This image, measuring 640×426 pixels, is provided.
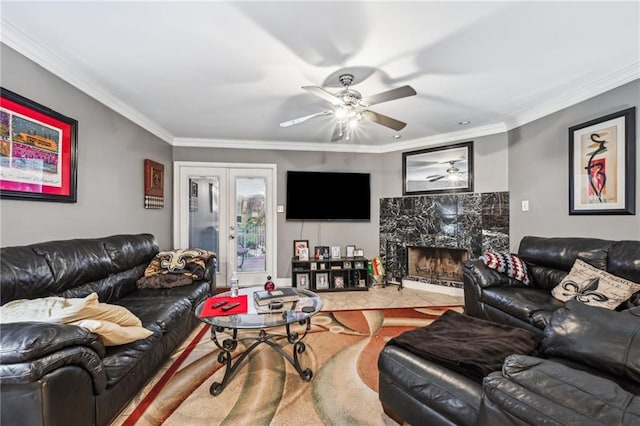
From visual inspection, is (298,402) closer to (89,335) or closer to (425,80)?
(89,335)

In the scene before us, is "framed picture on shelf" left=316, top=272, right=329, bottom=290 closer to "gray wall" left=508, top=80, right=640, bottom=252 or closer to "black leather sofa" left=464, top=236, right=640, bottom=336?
"black leather sofa" left=464, top=236, right=640, bottom=336

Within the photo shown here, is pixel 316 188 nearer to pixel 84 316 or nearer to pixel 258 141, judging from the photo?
pixel 258 141

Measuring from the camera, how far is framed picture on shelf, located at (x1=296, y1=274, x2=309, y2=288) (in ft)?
14.6

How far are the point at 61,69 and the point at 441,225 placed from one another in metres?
4.73

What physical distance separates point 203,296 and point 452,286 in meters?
3.51

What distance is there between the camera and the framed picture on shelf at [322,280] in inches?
176

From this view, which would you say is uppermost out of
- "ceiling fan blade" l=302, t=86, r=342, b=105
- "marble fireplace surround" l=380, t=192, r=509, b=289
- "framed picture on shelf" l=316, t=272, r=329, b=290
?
"ceiling fan blade" l=302, t=86, r=342, b=105

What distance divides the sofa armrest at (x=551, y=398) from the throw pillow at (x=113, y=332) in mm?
1804

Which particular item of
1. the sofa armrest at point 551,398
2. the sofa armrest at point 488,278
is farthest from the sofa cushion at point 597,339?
the sofa armrest at point 488,278

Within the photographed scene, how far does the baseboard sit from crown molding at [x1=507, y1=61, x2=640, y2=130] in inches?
96.4

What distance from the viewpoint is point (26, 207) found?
2.04 meters

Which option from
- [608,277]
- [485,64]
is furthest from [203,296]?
[608,277]

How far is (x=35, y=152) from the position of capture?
210 cm

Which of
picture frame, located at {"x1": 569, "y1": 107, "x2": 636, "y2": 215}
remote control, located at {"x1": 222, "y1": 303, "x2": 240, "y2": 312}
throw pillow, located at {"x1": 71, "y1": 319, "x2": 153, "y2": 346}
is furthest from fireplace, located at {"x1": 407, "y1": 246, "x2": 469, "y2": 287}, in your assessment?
throw pillow, located at {"x1": 71, "y1": 319, "x2": 153, "y2": 346}
